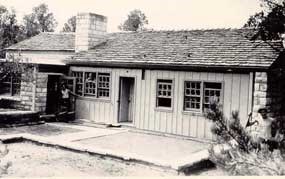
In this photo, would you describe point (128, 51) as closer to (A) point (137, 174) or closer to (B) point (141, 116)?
(B) point (141, 116)

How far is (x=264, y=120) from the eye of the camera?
11844mm

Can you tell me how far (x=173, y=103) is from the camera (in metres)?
13.8

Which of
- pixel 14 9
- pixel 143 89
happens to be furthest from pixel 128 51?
pixel 14 9

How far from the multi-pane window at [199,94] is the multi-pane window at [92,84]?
12.3 feet

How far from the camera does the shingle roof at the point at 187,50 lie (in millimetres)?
12680

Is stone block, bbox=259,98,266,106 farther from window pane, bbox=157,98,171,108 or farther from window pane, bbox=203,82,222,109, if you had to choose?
window pane, bbox=157,98,171,108

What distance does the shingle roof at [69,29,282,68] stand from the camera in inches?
499

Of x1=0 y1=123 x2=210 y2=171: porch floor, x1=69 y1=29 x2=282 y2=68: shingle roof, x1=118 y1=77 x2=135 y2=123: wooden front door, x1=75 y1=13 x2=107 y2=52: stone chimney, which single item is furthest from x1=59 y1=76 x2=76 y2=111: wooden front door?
x1=118 y1=77 x2=135 y2=123: wooden front door

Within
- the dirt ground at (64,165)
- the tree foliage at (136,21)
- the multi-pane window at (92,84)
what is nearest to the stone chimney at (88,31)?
the multi-pane window at (92,84)

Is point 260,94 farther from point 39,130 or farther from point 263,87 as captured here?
point 39,130

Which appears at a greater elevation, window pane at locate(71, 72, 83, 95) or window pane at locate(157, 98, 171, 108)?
window pane at locate(71, 72, 83, 95)

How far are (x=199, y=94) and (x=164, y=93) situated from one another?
1.47 m

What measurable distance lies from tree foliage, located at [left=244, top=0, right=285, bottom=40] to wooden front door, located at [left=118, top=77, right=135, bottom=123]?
7141 mm

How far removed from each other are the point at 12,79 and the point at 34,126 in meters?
3.26
